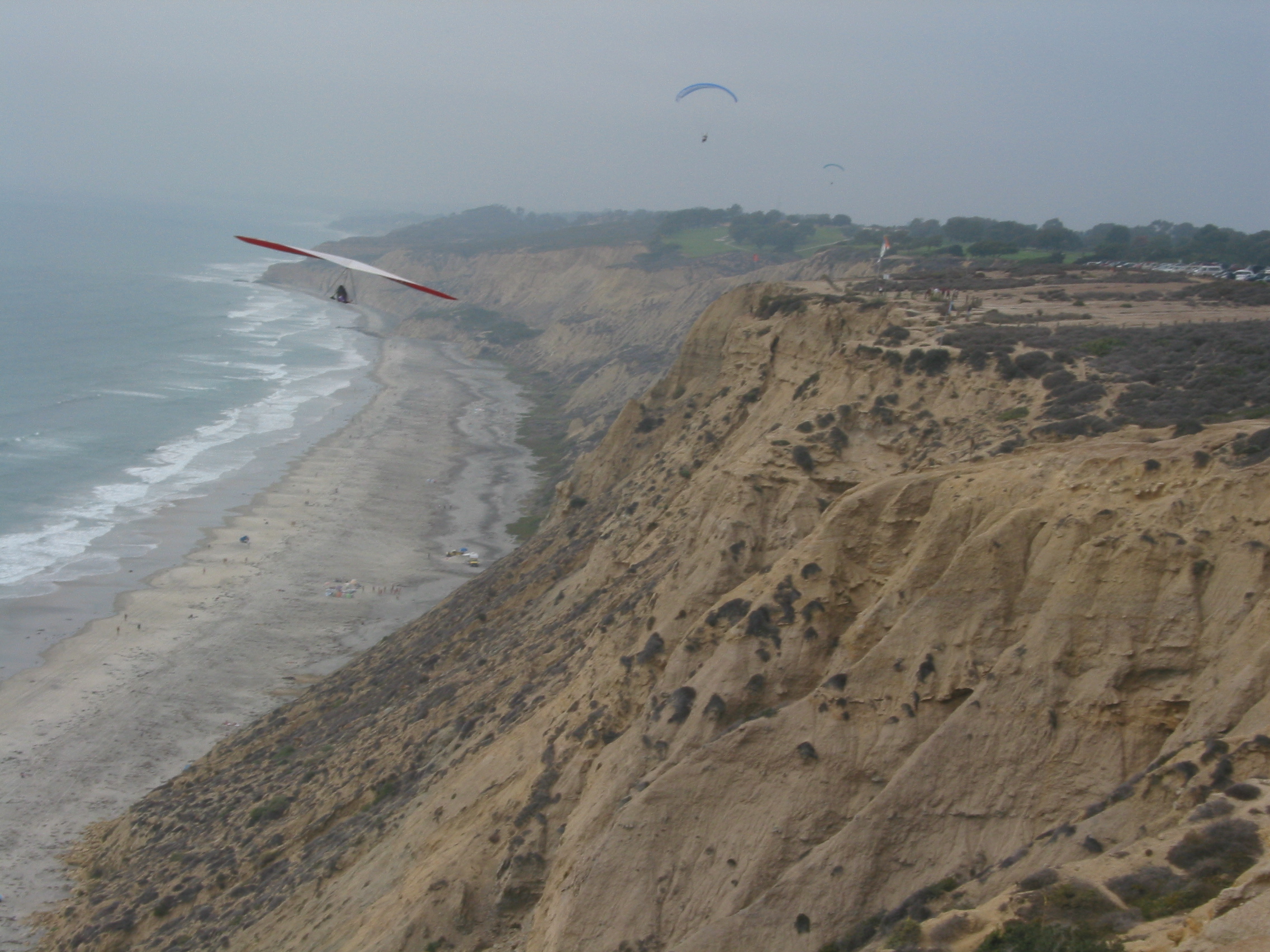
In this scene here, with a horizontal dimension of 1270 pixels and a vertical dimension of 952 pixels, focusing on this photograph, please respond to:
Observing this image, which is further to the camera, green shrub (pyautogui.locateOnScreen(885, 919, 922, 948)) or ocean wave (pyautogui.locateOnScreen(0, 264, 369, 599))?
ocean wave (pyautogui.locateOnScreen(0, 264, 369, 599))

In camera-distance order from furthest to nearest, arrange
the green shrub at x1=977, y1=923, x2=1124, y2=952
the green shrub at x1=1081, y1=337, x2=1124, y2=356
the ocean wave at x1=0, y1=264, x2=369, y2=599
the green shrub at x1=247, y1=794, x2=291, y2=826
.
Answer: the ocean wave at x1=0, y1=264, x2=369, y2=599 < the green shrub at x1=247, y1=794, x2=291, y2=826 < the green shrub at x1=1081, y1=337, x2=1124, y2=356 < the green shrub at x1=977, y1=923, x2=1124, y2=952

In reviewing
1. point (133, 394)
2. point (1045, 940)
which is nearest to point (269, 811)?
point (1045, 940)

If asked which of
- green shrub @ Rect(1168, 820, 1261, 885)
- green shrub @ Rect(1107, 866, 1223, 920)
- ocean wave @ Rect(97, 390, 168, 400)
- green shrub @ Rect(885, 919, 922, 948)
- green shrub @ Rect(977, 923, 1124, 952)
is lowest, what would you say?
ocean wave @ Rect(97, 390, 168, 400)

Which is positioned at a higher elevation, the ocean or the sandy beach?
the ocean

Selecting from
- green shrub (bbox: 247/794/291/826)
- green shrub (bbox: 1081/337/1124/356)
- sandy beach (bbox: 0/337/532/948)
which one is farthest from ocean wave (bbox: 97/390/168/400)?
green shrub (bbox: 1081/337/1124/356)

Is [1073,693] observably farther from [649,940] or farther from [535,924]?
[535,924]

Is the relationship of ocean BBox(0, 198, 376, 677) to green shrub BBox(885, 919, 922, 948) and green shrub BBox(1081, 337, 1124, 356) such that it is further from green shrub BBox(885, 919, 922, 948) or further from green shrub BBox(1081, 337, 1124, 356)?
green shrub BBox(1081, 337, 1124, 356)

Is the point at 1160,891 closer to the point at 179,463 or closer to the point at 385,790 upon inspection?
the point at 385,790
